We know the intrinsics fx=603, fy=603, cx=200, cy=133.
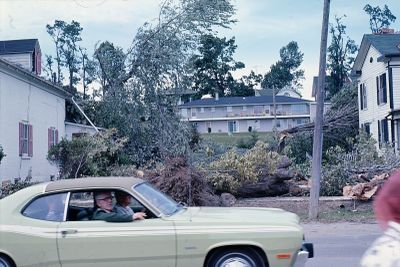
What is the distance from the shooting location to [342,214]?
1598 cm

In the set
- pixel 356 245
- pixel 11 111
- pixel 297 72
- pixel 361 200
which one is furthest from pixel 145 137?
pixel 297 72

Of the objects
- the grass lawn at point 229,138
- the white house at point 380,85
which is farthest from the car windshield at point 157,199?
the grass lawn at point 229,138

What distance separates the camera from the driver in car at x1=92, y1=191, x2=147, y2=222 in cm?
715

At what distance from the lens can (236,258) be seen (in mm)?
6961

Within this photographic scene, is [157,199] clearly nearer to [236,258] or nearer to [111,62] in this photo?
[236,258]

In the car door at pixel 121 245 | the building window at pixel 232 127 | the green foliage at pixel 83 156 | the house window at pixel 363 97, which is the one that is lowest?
the car door at pixel 121 245

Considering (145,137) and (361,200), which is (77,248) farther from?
(145,137)

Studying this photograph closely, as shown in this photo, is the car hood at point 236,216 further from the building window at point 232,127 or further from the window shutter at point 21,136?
the building window at point 232,127

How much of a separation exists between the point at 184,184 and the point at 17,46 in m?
16.1

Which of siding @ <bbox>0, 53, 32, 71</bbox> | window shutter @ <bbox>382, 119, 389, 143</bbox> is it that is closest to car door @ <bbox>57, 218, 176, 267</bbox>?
siding @ <bbox>0, 53, 32, 71</bbox>

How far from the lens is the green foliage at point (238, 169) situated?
18375mm

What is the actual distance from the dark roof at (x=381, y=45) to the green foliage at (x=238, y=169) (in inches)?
486

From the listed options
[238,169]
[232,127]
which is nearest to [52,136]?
[238,169]

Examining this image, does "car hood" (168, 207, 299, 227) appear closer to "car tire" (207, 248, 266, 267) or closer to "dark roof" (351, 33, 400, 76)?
"car tire" (207, 248, 266, 267)
